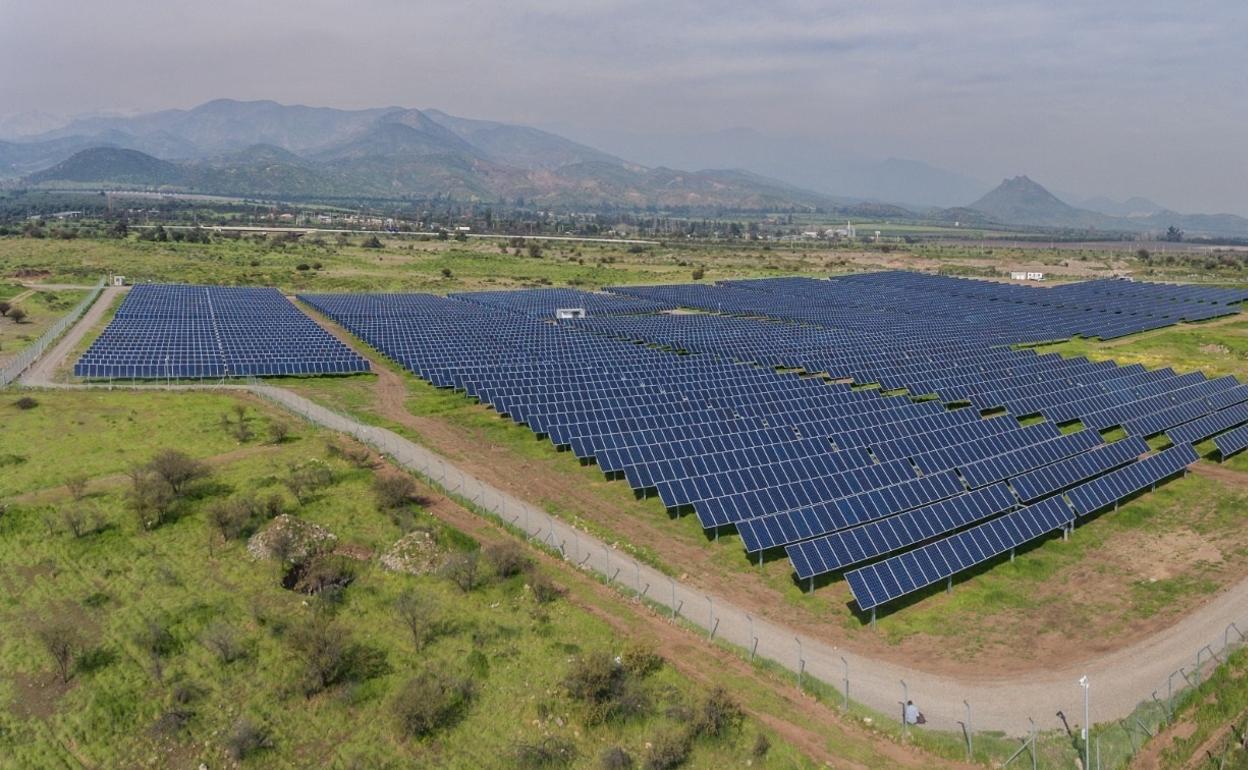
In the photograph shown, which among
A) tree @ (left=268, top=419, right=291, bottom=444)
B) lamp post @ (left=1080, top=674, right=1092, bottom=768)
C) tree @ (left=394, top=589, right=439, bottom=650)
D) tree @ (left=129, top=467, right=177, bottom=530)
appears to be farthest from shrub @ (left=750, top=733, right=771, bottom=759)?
tree @ (left=268, top=419, right=291, bottom=444)

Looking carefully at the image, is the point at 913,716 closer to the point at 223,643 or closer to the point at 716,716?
the point at 716,716

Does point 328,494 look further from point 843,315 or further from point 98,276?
point 98,276

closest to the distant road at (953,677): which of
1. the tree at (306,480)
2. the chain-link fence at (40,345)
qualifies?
the tree at (306,480)

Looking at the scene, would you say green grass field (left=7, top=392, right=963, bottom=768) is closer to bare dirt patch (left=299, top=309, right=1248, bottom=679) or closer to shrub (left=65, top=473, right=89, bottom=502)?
shrub (left=65, top=473, right=89, bottom=502)

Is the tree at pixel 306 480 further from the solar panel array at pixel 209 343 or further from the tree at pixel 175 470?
the solar panel array at pixel 209 343

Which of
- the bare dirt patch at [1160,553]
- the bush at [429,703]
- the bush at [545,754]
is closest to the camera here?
the bush at [545,754]

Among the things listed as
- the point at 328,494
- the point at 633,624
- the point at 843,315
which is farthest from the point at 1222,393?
the point at 328,494
